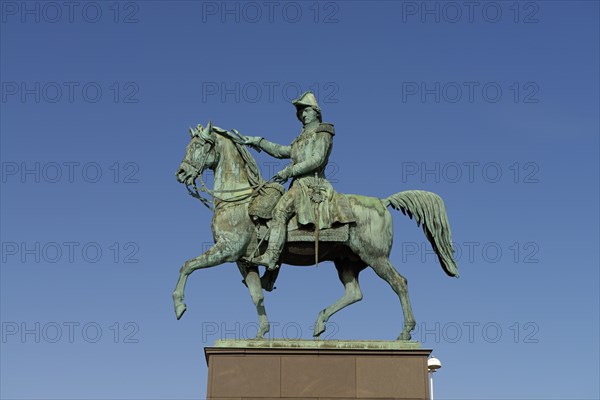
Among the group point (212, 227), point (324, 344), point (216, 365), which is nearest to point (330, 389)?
point (324, 344)

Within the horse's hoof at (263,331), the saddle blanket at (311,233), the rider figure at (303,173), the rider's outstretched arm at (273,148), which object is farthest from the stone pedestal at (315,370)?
the rider's outstretched arm at (273,148)

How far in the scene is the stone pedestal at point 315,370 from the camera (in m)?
15.8

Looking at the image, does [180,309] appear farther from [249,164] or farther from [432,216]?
[432,216]

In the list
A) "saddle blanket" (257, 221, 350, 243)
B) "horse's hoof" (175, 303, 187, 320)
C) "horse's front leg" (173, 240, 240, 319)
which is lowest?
"horse's hoof" (175, 303, 187, 320)

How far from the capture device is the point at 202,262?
53.9 ft

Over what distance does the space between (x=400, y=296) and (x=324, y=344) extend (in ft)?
5.21

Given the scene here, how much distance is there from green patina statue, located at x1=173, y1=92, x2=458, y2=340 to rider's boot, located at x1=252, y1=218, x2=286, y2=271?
0.05 feet

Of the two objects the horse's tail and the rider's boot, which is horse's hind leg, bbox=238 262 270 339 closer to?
the rider's boot

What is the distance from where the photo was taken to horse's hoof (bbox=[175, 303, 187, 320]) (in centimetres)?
1612

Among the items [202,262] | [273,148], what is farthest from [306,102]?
[202,262]

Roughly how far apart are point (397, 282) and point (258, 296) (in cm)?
228

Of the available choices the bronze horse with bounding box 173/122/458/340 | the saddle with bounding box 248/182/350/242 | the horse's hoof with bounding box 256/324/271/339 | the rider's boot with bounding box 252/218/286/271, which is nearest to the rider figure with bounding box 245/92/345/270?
the rider's boot with bounding box 252/218/286/271

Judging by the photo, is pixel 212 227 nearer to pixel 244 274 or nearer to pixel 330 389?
pixel 244 274

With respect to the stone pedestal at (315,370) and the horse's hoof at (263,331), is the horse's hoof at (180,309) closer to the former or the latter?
the stone pedestal at (315,370)
